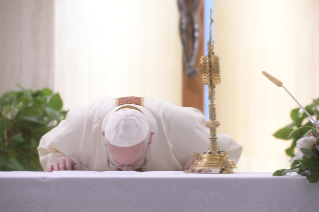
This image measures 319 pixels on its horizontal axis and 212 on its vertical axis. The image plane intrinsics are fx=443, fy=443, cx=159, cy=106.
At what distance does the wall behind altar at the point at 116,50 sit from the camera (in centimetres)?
596

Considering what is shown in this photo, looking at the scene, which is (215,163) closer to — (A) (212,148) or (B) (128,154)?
(A) (212,148)

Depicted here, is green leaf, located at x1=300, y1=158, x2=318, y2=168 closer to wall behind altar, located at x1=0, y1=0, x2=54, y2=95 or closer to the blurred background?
wall behind altar, located at x1=0, y1=0, x2=54, y2=95

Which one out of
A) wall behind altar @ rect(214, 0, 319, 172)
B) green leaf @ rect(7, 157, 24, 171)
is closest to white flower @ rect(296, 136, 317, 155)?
green leaf @ rect(7, 157, 24, 171)

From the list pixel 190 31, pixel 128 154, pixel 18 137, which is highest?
pixel 190 31

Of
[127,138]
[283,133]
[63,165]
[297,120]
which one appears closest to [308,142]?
[127,138]

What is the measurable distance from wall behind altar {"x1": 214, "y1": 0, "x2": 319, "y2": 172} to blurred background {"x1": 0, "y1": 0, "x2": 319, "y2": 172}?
0.01 meters

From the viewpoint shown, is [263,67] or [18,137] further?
[263,67]

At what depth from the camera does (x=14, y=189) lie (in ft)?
5.50

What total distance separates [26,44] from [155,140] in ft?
10.8

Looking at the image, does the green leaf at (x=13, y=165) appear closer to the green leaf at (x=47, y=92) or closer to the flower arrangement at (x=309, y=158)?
the green leaf at (x=47, y=92)

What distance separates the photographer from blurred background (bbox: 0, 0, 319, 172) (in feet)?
19.9

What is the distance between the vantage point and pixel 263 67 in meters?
6.37

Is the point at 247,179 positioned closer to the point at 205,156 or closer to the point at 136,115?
the point at 205,156

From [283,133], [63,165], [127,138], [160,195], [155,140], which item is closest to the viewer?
[160,195]
